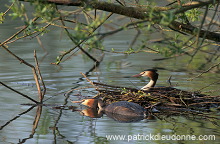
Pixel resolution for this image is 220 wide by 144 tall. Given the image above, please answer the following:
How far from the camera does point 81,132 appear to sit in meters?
5.78

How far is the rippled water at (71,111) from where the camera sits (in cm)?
571

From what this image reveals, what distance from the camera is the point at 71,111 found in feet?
23.0

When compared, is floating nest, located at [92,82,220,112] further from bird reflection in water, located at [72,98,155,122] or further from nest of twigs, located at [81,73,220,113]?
bird reflection in water, located at [72,98,155,122]

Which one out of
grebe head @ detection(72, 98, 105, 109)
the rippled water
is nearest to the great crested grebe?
grebe head @ detection(72, 98, 105, 109)

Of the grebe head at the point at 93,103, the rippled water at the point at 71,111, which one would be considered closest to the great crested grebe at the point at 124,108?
the grebe head at the point at 93,103

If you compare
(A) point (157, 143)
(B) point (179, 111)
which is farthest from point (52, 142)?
(B) point (179, 111)

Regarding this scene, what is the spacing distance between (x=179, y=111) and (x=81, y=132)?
1.82 m

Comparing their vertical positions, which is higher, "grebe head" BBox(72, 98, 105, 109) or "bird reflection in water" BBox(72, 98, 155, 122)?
"grebe head" BBox(72, 98, 105, 109)

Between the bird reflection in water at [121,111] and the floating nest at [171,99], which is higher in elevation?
the floating nest at [171,99]

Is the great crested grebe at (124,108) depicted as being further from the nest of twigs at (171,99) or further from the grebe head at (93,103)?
the nest of twigs at (171,99)

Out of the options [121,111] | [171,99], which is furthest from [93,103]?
[171,99]

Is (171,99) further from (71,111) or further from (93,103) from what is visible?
(71,111)

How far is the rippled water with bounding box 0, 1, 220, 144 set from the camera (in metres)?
5.71

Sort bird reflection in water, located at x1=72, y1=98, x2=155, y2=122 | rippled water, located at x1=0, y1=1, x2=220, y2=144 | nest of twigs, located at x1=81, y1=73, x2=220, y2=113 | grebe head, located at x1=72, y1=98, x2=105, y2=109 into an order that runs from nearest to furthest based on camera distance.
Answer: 1. rippled water, located at x1=0, y1=1, x2=220, y2=144
2. bird reflection in water, located at x1=72, y1=98, x2=155, y2=122
3. nest of twigs, located at x1=81, y1=73, x2=220, y2=113
4. grebe head, located at x1=72, y1=98, x2=105, y2=109
